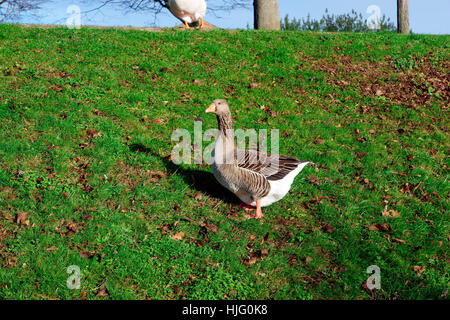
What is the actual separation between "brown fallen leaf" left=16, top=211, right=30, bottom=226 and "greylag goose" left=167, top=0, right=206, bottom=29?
10.6 metres

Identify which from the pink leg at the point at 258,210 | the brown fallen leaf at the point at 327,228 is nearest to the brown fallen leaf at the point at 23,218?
the pink leg at the point at 258,210

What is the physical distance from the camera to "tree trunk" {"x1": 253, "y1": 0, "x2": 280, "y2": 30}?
1662cm

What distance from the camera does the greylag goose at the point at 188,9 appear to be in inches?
549

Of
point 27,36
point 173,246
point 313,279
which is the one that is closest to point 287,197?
point 313,279

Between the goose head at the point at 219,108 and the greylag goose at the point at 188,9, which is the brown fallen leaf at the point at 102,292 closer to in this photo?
the goose head at the point at 219,108

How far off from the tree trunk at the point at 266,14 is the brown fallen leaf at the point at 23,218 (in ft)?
45.6

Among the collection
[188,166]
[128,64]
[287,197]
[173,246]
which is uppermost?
[128,64]

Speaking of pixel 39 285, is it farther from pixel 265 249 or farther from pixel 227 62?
pixel 227 62

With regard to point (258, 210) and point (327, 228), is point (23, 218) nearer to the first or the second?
point (258, 210)

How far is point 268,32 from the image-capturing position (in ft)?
48.3

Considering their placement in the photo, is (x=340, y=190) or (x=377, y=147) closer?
(x=340, y=190)

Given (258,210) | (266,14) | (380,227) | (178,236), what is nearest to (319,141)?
(380,227)

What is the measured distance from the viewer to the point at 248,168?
19.3 feet

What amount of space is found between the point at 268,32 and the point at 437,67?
6.41 m
